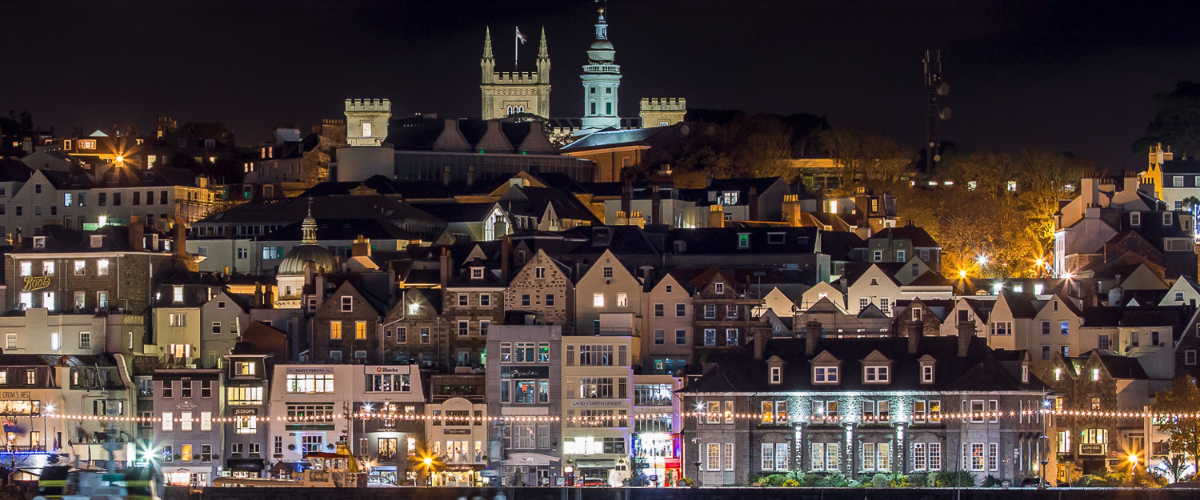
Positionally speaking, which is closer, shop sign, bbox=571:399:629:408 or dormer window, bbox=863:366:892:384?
dormer window, bbox=863:366:892:384

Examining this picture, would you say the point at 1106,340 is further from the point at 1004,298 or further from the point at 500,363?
the point at 500,363

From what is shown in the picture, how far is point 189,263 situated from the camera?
A: 98000 mm

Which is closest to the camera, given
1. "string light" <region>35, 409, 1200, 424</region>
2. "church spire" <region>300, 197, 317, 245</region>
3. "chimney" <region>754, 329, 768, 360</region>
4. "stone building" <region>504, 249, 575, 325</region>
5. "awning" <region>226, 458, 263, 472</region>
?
"string light" <region>35, 409, 1200, 424</region>

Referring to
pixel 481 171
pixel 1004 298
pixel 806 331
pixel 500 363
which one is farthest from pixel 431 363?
pixel 481 171

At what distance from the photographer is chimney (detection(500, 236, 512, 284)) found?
280ft

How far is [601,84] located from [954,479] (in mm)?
103658

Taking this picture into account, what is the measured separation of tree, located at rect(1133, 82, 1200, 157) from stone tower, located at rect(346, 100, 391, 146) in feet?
163

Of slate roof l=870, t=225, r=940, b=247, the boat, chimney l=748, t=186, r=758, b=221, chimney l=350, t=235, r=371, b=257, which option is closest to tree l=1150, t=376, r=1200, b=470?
slate roof l=870, t=225, r=940, b=247

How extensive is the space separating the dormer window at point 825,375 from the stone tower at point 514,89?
3729 inches

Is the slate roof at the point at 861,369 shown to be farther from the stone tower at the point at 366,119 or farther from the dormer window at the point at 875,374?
the stone tower at the point at 366,119

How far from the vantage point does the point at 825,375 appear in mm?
75625

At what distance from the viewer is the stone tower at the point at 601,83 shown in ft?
556

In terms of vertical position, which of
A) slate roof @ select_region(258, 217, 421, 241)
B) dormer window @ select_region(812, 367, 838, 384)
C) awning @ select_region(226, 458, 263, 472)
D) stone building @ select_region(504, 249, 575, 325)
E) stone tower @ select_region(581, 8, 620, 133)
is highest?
stone tower @ select_region(581, 8, 620, 133)

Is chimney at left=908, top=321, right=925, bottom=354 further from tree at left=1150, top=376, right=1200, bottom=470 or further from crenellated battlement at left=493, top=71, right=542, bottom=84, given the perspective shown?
crenellated battlement at left=493, top=71, right=542, bottom=84
